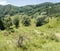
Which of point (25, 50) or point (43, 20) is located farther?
point (43, 20)

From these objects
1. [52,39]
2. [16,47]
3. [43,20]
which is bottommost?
[43,20]

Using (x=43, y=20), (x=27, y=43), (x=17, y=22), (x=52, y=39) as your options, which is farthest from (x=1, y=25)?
(x=27, y=43)

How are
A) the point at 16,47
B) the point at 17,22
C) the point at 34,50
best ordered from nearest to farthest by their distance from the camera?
1. the point at 16,47
2. the point at 34,50
3. the point at 17,22

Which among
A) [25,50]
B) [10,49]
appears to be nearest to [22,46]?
[25,50]

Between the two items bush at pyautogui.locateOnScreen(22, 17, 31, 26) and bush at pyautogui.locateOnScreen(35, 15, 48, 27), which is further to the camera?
bush at pyautogui.locateOnScreen(35, 15, 48, 27)

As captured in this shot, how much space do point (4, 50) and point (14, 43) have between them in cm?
166

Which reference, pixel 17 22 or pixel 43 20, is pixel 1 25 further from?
pixel 43 20

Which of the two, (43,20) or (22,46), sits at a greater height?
(22,46)

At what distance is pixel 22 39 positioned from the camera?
12375 millimetres

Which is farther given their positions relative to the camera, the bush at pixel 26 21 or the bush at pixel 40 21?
the bush at pixel 40 21

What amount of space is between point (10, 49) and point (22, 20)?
197 ft

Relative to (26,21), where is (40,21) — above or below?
below

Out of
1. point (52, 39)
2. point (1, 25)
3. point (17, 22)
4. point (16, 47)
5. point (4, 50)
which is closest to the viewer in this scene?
point (4, 50)

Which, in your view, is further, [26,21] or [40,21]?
[40,21]
